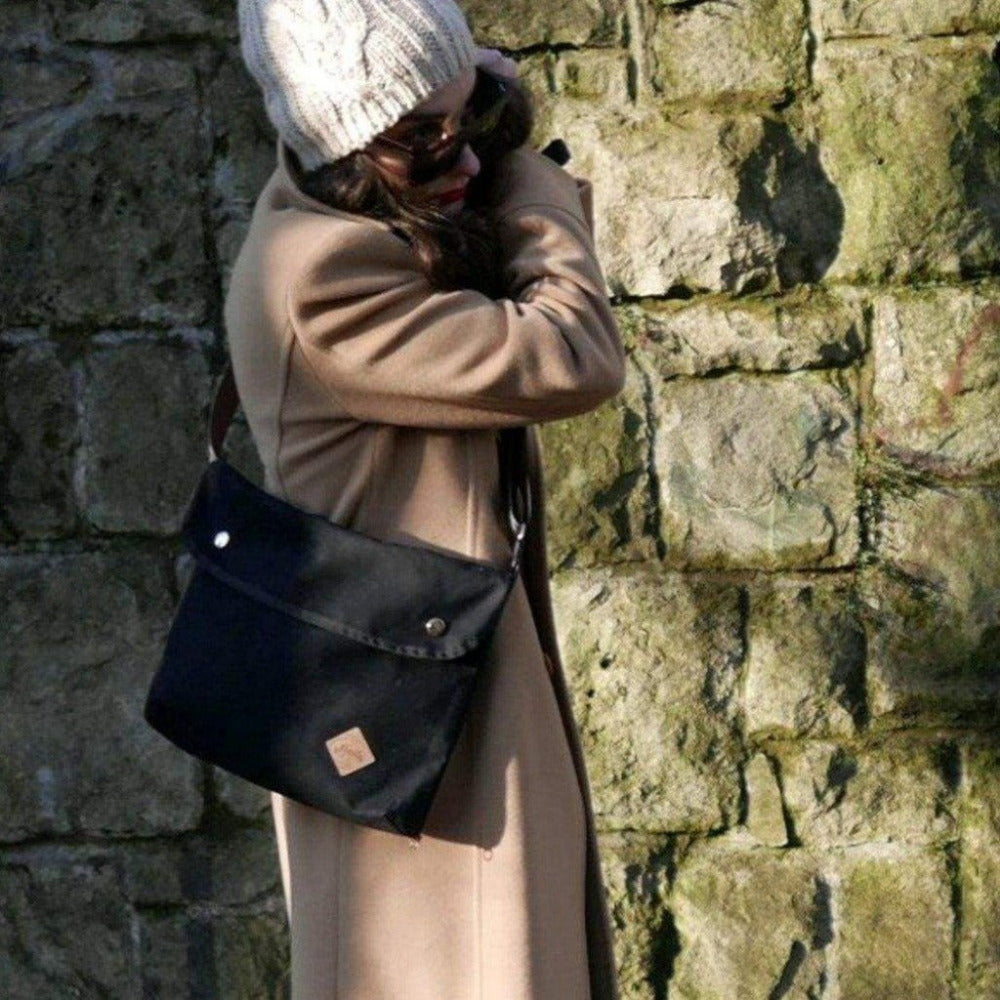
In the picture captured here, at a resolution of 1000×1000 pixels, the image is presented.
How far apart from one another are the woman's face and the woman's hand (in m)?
0.07

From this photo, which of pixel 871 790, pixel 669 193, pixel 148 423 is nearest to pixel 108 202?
pixel 148 423

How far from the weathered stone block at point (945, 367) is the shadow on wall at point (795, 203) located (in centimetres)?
12

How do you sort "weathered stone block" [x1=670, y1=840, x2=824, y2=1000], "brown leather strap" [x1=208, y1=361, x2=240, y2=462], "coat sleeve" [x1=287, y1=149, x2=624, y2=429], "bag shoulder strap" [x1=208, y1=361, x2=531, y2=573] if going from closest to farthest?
"coat sleeve" [x1=287, y1=149, x2=624, y2=429]
"bag shoulder strap" [x1=208, y1=361, x2=531, y2=573]
"brown leather strap" [x1=208, y1=361, x2=240, y2=462]
"weathered stone block" [x1=670, y1=840, x2=824, y2=1000]

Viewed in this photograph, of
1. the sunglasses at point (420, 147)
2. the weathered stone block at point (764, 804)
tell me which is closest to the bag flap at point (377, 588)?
the sunglasses at point (420, 147)

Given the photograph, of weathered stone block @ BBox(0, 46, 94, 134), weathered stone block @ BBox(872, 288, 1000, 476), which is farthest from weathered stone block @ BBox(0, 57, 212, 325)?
weathered stone block @ BBox(872, 288, 1000, 476)

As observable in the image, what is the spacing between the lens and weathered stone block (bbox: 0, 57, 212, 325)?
3.44 metres

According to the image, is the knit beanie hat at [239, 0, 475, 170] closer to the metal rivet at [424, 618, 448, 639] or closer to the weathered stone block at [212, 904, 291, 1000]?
the metal rivet at [424, 618, 448, 639]

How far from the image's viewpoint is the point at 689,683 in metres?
3.42

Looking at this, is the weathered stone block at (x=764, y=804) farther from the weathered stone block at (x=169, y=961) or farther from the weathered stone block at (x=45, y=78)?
the weathered stone block at (x=45, y=78)

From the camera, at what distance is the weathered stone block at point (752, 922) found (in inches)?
135

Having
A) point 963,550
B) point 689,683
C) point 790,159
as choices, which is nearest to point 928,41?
point 790,159

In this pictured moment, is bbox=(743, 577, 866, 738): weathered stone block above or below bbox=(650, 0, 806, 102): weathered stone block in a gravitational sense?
below

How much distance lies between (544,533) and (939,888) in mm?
1207

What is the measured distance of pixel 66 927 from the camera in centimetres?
357
